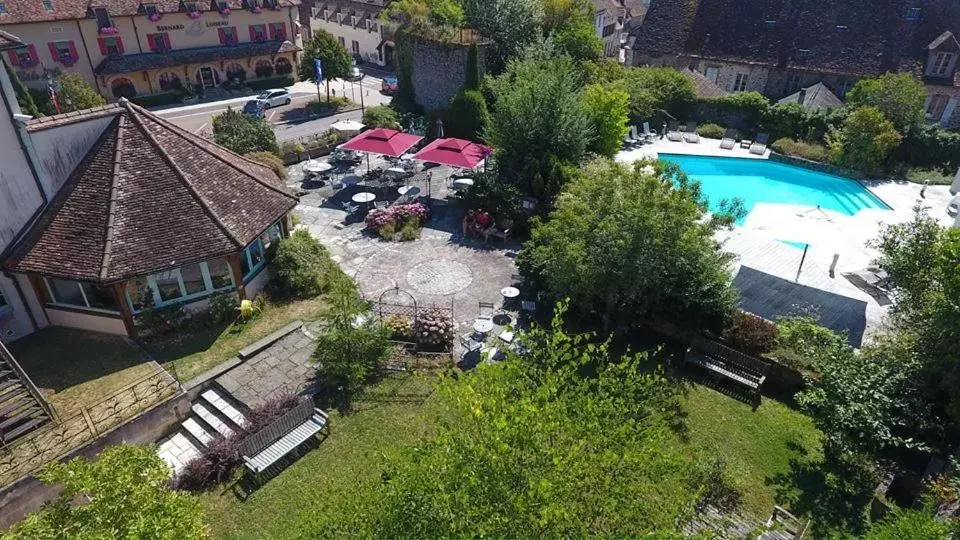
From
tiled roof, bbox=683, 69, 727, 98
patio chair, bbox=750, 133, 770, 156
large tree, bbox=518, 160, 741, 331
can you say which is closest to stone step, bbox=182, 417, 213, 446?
large tree, bbox=518, 160, 741, 331

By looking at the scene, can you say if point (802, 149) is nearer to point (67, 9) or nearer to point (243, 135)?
point (243, 135)

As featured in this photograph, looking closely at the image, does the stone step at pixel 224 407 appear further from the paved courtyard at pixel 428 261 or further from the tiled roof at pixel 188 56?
the tiled roof at pixel 188 56

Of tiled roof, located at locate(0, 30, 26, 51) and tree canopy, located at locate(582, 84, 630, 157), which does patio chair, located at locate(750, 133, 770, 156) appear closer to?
tree canopy, located at locate(582, 84, 630, 157)

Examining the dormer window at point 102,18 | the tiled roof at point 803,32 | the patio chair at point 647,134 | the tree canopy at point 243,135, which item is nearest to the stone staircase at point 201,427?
the tree canopy at point 243,135

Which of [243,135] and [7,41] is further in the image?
[243,135]

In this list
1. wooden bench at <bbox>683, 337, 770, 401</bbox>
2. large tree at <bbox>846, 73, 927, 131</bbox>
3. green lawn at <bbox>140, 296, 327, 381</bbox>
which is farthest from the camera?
large tree at <bbox>846, 73, 927, 131</bbox>

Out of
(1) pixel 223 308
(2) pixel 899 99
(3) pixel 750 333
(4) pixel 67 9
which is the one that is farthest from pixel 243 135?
(2) pixel 899 99

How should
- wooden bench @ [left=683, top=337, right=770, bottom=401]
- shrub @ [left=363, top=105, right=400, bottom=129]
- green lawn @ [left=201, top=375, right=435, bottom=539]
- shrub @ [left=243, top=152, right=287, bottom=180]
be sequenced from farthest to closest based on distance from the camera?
1. shrub @ [left=363, top=105, right=400, bottom=129]
2. shrub @ [left=243, top=152, right=287, bottom=180]
3. wooden bench @ [left=683, top=337, right=770, bottom=401]
4. green lawn @ [left=201, top=375, right=435, bottom=539]
